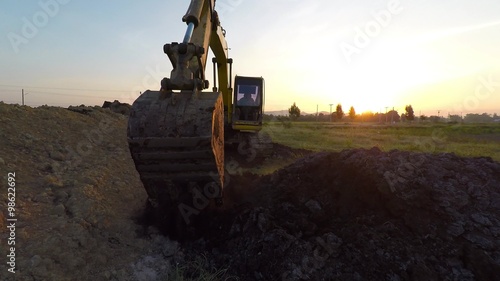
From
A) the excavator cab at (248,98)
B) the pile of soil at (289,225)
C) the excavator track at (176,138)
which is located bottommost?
the pile of soil at (289,225)

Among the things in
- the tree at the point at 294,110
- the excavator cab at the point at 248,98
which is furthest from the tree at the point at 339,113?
the excavator cab at the point at 248,98

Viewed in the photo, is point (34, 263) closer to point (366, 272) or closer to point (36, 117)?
point (366, 272)

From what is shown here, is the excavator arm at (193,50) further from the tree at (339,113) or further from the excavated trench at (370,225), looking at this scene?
the tree at (339,113)

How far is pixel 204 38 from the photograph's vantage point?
5543 mm

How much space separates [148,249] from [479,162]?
5.32 meters

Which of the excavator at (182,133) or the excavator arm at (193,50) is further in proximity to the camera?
the excavator arm at (193,50)

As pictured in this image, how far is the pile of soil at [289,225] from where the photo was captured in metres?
4.21

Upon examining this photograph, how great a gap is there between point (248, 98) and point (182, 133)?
7591 mm

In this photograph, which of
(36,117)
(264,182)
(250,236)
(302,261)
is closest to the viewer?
(302,261)

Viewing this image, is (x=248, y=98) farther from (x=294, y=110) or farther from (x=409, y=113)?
(x=409, y=113)

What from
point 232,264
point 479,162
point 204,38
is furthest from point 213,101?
point 479,162

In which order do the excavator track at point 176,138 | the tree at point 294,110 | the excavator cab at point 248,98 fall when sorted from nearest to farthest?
1. the excavator track at point 176,138
2. the excavator cab at point 248,98
3. the tree at point 294,110

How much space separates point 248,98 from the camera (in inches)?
456

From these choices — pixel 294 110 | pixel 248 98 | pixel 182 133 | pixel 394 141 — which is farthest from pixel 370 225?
pixel 294 110
